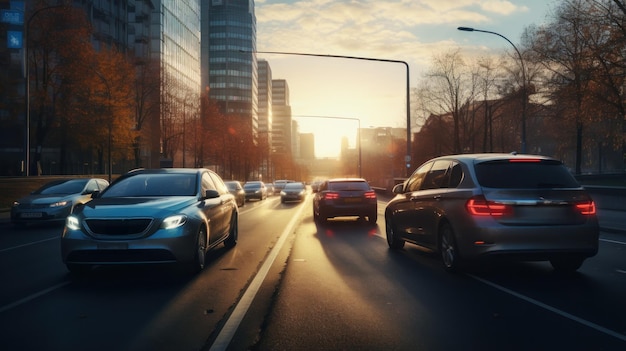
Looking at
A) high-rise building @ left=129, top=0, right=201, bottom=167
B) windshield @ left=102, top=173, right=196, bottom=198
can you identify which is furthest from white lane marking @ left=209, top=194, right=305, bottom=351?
high-rise building @ left=129, top=0, right=201, bottom=167

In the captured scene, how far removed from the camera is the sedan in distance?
7039mm

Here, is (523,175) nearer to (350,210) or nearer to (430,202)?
(430,202)

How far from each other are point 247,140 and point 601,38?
49593 millimetres

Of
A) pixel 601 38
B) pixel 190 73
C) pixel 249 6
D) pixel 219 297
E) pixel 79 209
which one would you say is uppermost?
pixel 249 6

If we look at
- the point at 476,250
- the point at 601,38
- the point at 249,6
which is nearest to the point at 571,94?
the point at 601,38

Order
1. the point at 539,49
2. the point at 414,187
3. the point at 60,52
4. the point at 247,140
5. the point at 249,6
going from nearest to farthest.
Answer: the point at 414,187
the point at 60,52
the point at 539,49
the point at 247,140
the point at 249,6

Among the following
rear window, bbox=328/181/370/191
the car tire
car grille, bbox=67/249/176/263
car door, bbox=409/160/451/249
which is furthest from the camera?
rear window, bbox=328/181/370/191

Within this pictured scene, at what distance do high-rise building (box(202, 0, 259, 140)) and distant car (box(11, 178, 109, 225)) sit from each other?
11589 centimetres

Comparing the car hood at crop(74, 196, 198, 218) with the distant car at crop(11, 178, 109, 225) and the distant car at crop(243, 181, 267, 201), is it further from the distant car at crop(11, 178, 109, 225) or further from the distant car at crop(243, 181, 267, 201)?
the distant car at crop(243, 181, 267, 201)

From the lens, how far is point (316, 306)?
5941 millimetres

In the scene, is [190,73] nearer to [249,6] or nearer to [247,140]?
[247,140]

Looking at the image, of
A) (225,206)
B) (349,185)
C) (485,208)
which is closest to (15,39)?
(349,185)

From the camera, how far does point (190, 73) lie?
82688mm

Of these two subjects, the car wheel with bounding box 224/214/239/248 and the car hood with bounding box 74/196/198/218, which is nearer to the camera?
the car hood with bounding box 74/196/198/218
